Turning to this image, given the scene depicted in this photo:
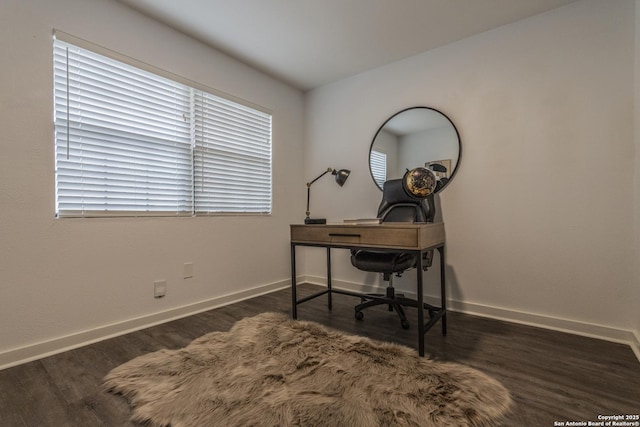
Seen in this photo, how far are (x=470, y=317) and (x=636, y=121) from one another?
5.56 ft

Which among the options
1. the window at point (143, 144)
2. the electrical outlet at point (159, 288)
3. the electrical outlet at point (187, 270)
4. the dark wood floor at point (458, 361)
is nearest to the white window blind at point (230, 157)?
the window at point (143, 144)

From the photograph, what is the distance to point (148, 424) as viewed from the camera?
1.15 m

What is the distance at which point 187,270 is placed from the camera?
2.46 metres

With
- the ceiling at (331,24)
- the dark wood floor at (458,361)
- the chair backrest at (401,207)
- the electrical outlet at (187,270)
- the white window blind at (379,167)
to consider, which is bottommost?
the dark wood floor at (458,361)

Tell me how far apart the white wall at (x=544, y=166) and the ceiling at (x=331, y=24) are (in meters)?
0.19

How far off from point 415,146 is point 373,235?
1308 mm

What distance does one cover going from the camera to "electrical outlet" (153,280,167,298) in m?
2.26

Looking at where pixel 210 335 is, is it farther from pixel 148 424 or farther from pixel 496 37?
pixel 496 37

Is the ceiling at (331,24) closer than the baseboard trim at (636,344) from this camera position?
No

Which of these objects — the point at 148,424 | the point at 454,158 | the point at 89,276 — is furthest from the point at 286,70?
the point at 148,424

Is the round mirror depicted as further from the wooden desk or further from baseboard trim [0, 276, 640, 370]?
baseboard trim [0, 276, 640, 370]

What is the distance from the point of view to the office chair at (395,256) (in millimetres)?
2111

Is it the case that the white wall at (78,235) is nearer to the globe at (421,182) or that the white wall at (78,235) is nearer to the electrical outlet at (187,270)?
the electrical outlet at (187,270)

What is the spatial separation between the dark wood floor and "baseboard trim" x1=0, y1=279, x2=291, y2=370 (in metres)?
0.07
